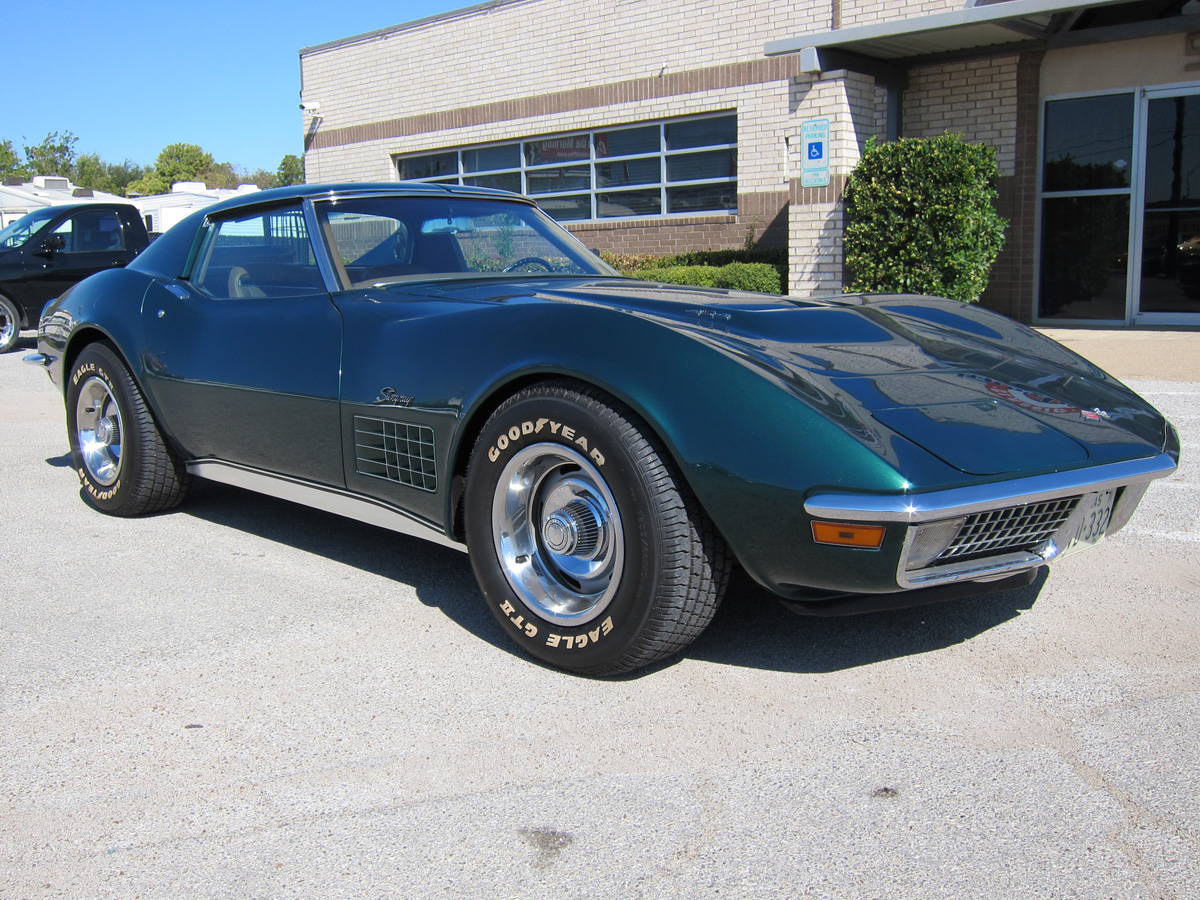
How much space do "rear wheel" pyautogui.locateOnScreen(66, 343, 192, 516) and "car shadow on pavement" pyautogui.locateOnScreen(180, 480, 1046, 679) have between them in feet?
2.15

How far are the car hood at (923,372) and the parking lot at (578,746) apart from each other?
658 mm

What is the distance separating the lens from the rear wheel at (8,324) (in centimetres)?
1251

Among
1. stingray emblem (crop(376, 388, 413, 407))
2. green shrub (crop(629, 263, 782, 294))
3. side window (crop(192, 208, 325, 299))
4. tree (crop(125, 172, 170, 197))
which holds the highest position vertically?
tree (crop(125, 172, 170, 197))

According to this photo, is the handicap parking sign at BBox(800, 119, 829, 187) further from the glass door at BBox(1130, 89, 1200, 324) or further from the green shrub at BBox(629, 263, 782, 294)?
the glass door at BBox(1130, 89, 1200, 324)

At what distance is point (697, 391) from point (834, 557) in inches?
20.3

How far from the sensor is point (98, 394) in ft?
15.5

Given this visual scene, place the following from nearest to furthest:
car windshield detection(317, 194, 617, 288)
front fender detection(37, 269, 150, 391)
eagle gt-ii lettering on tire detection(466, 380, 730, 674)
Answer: eagle gt-ii lettering on tire detection(466, 380, 730, 674), car windshield detection(317, 194, 617, 288), front fender detection(37, 269, 150, 391)

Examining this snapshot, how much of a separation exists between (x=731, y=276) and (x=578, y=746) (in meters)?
9.92

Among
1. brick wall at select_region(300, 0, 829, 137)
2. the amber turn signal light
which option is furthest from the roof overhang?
the amber turn signal light

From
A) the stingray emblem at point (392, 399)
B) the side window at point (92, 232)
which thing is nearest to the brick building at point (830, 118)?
the side window at point (92, 232)

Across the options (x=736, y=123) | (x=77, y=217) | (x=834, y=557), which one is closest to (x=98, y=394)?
(x=834, y=557)

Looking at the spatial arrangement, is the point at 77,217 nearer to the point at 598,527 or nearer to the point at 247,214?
the point at 247,214

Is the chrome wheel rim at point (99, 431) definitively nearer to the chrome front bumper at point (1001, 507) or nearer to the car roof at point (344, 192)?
the car roof at point (344, 192)

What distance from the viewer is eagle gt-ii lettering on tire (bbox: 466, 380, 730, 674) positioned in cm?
260
